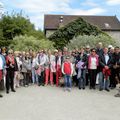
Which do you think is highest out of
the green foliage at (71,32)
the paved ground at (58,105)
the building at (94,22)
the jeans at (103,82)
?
the building at (94,22)

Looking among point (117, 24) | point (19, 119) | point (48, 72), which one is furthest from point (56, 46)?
point (117, 24)

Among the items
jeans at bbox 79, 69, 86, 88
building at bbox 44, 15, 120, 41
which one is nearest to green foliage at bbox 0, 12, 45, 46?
building at bbox 44, 15, 120, 41

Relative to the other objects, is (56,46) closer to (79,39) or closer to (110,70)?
(79,39)

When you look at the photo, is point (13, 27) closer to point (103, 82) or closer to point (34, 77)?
point (34, 77)

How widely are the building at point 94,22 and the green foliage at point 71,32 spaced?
3195 centimetres

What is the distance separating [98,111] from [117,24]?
68.8 m

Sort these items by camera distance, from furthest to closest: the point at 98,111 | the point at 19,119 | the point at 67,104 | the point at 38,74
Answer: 1. the point at 38,74
2. the point at 67,104
3. the point at 98,111
4. the point at 19,119


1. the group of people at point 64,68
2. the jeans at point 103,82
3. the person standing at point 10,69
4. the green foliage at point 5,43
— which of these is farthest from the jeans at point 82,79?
the green foliage at point 5,43

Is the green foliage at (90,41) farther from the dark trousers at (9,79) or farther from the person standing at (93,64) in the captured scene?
the dark trousers at (9,79)

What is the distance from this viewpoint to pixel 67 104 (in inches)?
510

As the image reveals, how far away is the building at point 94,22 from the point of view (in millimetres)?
75494

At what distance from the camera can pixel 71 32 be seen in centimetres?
4259

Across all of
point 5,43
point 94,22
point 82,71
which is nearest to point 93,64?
point 82,71

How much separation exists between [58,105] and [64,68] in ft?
13.0
